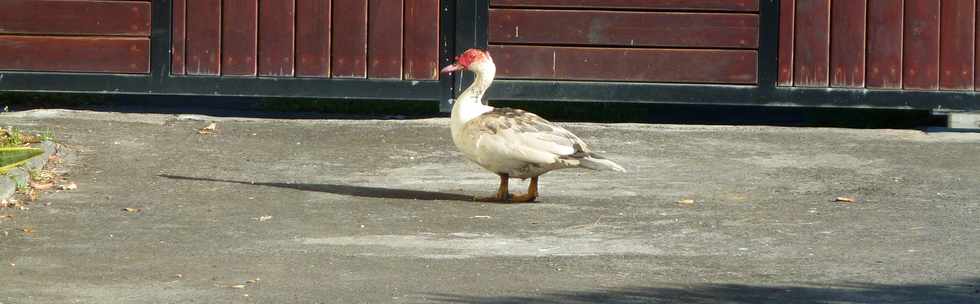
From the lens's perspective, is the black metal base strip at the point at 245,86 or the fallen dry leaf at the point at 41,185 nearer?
the fallen dry leaf at the point at 41,185

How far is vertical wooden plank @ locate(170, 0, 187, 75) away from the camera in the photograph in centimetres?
1311

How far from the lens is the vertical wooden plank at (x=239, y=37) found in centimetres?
1311

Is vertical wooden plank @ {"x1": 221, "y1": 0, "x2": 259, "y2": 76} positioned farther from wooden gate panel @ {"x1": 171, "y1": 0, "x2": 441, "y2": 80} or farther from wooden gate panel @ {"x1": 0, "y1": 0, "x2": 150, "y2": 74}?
wooden gate panel @ {"x1": 0, "y1": 0, "x2": 150, "y2": 74}

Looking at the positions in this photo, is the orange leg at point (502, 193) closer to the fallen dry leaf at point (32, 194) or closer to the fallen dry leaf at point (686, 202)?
the fallen dry leaf at point (686, 202)

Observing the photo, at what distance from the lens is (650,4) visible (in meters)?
13.1

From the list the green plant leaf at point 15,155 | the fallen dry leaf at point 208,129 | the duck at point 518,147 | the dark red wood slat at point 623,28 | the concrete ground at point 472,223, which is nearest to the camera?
the concrete ground at point 472,223

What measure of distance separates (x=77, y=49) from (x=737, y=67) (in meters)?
5.09

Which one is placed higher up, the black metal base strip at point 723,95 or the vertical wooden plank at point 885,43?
the vertical wooden plank at point 885,43

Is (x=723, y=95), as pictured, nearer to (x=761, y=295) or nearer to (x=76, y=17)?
(x=76, y=17)

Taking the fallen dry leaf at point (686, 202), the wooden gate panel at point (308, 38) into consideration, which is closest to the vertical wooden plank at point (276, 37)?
the wooden gate panel at point (308, 38)

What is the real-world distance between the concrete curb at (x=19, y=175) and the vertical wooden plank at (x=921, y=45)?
6531 millimetres

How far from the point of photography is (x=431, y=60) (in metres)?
13.2

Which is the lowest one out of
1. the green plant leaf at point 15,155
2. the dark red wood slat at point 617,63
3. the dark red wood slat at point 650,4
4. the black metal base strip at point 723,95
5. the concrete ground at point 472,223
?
the concrete ground at point 472,223

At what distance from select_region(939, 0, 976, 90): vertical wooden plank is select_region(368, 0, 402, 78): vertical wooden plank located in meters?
4.15
